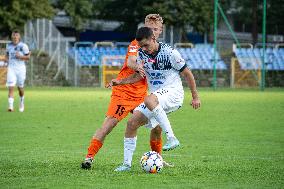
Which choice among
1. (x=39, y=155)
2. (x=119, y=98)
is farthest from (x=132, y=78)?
(x=39, y=155)

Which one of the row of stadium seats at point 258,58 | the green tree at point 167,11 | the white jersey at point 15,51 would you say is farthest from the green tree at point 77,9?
the white jersey at point 15,51

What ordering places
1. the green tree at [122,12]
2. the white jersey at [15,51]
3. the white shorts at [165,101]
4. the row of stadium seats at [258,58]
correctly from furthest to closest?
the green tree at [122,12] < the row of stadium seats at [258,58] < the white jersey at [15,51] < the white shorts at [165,101]

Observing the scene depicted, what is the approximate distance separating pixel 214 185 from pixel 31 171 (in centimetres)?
262

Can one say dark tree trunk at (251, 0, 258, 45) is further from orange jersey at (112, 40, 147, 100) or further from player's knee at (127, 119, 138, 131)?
player's knee at (127, 119, 138, 131)

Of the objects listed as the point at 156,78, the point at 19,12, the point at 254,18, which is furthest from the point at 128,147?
the point at 254,18

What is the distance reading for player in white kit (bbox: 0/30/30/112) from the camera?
24459mm

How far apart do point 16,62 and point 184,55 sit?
20.0 m

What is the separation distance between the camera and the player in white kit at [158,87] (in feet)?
34.3

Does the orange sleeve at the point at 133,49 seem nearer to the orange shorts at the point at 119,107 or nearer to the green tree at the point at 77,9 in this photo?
the orange shorts at the point at 119,107

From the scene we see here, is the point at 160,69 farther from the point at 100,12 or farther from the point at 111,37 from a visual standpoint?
the point at 111,37

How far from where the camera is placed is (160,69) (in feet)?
35.1

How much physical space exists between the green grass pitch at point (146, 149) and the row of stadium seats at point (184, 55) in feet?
55.9

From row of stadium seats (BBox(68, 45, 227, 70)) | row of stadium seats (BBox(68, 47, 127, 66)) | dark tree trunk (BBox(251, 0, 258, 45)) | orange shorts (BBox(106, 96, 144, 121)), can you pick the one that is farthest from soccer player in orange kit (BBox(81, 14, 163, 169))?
dark tree trunk (BBox(251, 0, 258, 45))

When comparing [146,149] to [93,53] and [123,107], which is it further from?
[93,53]
